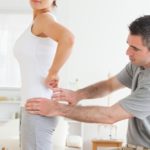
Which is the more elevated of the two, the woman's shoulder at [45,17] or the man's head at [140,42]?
the woman's shoulder at [45,17]

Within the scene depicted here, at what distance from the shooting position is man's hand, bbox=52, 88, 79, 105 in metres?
1.44

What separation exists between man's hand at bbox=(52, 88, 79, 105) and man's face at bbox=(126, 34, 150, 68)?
35cm

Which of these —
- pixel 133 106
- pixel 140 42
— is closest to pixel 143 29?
pixel 140 42

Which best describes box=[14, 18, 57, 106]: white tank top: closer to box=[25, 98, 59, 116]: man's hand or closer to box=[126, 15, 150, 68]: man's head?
box=[25, 98, 59, 116]: man's hand

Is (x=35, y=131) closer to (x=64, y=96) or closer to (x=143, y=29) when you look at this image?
(x=64, y=96)

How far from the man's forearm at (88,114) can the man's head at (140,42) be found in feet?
0.87

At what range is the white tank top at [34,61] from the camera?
1.31 metres

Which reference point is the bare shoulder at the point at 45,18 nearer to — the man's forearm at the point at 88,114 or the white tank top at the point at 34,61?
the white tank top at the point at 34,61

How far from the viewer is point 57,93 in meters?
1.46

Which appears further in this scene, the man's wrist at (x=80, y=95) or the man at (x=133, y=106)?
the man's wrist at (x=80, y=95)

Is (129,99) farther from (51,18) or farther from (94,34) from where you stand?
(94,34)

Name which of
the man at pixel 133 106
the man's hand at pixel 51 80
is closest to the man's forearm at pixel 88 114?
the man at pixel 133 106

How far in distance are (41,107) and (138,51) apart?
19.2 inches

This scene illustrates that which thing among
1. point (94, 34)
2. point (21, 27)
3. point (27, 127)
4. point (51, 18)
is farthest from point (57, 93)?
point (21, 27)
